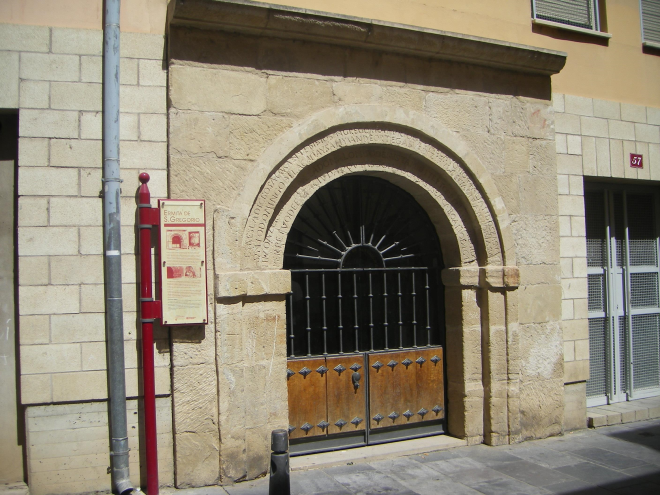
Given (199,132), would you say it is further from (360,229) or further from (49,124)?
(360,229)

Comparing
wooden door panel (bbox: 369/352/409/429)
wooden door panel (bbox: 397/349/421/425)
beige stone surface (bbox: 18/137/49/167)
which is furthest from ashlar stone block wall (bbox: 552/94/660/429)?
beige stone surface (bbox: 18/137/49/167)

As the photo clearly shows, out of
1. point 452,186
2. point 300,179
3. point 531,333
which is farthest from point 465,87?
point 531,333

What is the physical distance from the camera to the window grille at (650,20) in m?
7.16

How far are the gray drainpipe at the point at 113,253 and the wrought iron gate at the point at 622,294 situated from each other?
519 centimetres

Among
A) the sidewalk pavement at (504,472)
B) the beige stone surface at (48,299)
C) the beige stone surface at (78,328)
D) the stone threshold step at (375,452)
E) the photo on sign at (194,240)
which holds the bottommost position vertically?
the sidewalk pavement at (504,472)

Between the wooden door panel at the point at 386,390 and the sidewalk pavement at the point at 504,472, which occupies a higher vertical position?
the wooden door panel at the point at 386,390

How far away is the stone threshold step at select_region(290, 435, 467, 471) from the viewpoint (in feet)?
16.9

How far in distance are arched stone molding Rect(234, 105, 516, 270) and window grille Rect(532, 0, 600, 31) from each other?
6.83 ft

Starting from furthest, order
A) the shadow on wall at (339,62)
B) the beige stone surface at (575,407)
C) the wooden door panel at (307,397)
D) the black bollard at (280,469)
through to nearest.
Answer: the beige stone surface at (575,407)
the wooden door panel at (307,397)
the shadow on wall at (339,62)
the black bollard at (280,469)

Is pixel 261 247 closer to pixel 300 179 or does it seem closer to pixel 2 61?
pixel 300 179

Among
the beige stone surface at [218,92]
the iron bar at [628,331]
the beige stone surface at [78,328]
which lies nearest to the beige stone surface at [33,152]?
the beige stone surface at [218,92]

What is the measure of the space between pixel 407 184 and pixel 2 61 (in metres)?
3.56

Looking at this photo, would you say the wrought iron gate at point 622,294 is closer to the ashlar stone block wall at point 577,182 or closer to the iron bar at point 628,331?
the iron bar at point 628,331

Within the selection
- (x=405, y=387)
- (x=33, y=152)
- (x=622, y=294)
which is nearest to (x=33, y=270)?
(x=33, y=152)
